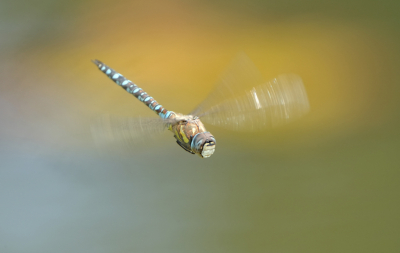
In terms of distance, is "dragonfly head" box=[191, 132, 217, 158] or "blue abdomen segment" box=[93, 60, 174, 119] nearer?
"dragonfly head" box=[191, 132, 217, 158]

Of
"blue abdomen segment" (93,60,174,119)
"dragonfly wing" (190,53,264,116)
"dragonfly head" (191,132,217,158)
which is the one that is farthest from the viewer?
"blue abdomen segment" (93,60,174,119)

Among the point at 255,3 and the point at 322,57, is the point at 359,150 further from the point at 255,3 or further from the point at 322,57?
the point at 255,3

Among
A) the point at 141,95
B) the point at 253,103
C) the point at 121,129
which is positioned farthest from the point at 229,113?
the point at 141,95

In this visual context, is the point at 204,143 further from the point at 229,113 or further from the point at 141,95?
the point at 141,95

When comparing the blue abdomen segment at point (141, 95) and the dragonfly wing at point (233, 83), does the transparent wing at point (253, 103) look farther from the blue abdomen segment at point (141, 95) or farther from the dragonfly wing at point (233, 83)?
the blue abdomen segment at point (141, 95)

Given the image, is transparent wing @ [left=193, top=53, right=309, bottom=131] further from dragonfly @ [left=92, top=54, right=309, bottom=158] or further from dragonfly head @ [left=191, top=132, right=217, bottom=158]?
dragonfly head @ [left=191, top=132, right=217, bottom=158]

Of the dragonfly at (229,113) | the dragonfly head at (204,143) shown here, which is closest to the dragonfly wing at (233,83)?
the dragonfly at (229,113)

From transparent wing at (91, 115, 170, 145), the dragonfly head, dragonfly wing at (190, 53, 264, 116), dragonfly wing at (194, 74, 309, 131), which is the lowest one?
the dragonfly head

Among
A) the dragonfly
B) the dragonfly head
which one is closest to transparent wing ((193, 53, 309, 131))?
the dragonfly

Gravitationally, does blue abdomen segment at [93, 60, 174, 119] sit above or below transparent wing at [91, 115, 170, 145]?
above
